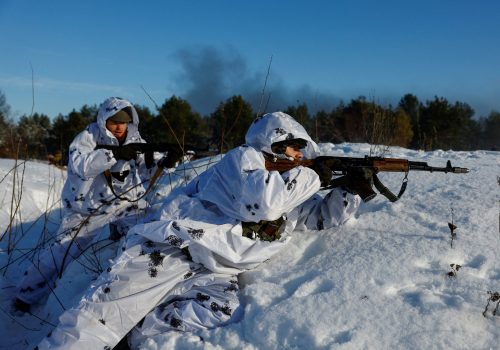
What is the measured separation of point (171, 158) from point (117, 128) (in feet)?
2.03

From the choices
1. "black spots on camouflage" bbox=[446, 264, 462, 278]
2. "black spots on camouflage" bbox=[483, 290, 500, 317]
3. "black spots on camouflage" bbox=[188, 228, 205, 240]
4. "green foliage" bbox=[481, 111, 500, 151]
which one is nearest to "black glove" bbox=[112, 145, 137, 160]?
"black spots on camouflage" bbox=[188, 228, 205, 240]

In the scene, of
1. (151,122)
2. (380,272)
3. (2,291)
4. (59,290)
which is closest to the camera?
(380,272)

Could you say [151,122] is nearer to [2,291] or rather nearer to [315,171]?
[2,291]

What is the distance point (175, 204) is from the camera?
299cm

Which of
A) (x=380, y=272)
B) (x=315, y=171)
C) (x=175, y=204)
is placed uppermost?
(x=315, y=171)

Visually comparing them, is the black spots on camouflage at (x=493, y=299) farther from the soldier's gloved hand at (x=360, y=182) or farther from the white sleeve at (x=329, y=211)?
the white sleeve at (x=329, y=211)

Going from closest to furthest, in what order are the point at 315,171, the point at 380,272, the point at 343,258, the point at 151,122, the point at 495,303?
the point at 495,303 → the point at 380,272 → the point at 343,258 → the point at 315,171 → the point at 151,122

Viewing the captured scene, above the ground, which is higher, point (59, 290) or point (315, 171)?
point (315, 171)

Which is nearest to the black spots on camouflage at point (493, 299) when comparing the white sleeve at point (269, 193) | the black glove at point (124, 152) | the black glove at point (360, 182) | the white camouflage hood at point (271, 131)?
the black glove at point (360, 182)

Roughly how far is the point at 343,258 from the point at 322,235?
1.24 ft

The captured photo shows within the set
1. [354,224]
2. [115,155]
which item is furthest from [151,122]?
[354,224]

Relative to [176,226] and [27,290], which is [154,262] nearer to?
[176,226]

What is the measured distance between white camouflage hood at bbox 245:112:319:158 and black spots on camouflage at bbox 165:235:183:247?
79cm

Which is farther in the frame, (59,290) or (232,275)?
(59,290)
